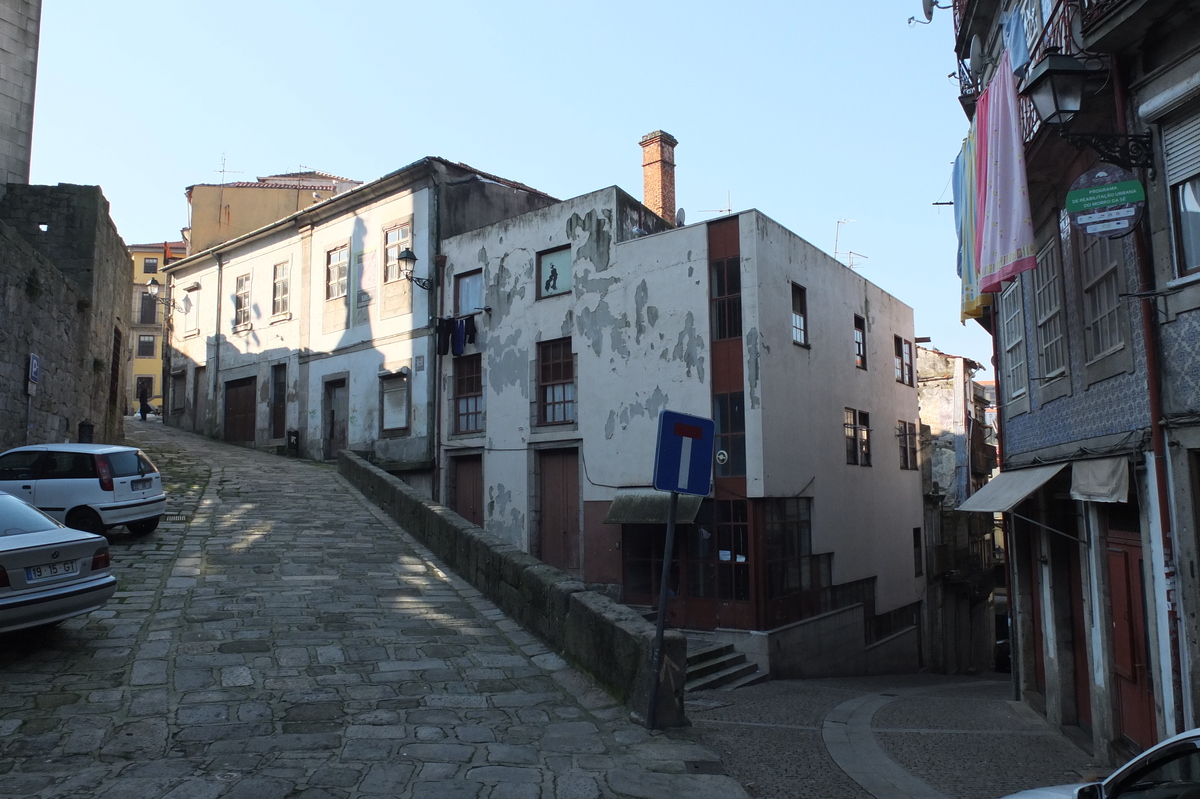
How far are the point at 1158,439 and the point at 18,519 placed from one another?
9.54 metres

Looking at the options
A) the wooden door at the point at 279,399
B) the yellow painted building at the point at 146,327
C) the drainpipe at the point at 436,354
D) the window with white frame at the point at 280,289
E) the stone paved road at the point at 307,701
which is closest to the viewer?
the stone paved road at the point at 307,701

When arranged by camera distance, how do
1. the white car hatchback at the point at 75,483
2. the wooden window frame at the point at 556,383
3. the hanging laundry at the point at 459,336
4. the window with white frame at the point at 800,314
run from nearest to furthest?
the white car hatchback at the point at 75,483 → the window with white frame at the point at 800,314 → the wooden window frame at the point at 556,383 → the hanging laundry at the point at 459,336

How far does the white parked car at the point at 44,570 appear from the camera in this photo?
6691 mm

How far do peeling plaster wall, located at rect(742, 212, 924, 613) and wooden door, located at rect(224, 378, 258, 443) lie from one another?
61.4 feet

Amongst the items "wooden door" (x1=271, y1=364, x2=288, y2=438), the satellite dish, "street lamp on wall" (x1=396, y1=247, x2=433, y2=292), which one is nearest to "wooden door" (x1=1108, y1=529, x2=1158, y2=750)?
the satellite dish

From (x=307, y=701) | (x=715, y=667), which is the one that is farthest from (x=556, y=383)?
(x=307, y=701)

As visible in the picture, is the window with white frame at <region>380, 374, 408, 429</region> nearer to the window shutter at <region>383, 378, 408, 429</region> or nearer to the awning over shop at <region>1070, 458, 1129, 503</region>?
the window shutter at <region>383, 378, 408, 429</region>

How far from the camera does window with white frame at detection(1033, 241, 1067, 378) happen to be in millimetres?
9367

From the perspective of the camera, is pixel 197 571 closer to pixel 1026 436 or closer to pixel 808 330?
pixel 1026 436

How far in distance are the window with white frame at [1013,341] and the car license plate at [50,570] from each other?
10.8 m

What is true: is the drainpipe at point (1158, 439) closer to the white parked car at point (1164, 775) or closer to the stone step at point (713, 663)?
the white parked car at point (1164, 775)

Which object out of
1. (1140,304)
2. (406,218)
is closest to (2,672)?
(1140,304)

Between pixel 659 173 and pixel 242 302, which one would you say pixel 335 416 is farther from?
pixel 659 173

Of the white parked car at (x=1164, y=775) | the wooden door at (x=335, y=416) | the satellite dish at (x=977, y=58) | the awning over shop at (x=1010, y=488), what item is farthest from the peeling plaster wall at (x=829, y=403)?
the wooden door at (x=335, y=416)
